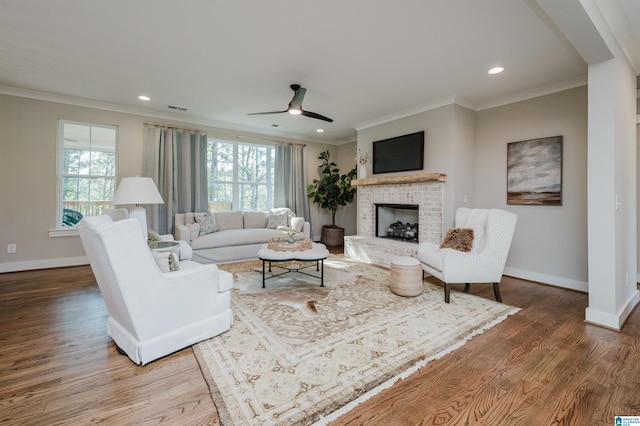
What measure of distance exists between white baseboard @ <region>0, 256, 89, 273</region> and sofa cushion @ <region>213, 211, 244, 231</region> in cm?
217

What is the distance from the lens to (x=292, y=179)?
6508 mm

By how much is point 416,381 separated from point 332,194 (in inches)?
204

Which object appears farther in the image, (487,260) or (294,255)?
(294,255)

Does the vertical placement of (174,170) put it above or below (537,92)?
below

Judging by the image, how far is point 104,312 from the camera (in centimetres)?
274

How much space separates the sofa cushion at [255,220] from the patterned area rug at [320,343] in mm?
2121

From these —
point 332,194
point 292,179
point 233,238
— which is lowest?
point 233,238

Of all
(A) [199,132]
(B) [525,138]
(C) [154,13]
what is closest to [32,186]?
(A) [199,132]

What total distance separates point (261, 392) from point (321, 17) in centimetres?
280

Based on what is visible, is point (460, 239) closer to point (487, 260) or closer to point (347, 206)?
point (487, 260)

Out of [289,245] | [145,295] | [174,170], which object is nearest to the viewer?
[145,295]

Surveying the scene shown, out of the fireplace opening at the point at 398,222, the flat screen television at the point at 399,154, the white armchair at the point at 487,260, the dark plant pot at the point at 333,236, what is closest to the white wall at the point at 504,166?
the flat screen television at the point at 399,154

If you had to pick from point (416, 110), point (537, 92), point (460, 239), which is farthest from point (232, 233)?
point (537, 92)

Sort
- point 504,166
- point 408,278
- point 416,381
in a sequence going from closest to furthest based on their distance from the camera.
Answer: point 416,381
point 408,278
point 504,166
